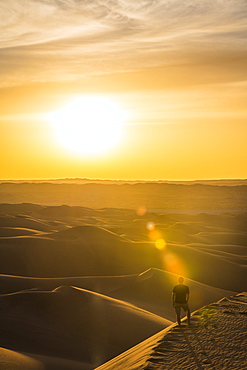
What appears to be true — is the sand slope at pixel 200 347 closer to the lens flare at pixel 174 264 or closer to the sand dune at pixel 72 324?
the sand dune at pixel 72 324

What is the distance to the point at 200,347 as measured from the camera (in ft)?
35.4

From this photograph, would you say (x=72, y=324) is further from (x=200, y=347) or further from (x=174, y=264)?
(x=174, y=264)

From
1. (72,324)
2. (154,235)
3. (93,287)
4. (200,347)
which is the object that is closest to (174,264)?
(93,287)

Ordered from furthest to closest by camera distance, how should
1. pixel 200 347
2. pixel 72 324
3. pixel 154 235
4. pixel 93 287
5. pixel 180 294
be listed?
pixel 154 235 < pixel 93 287 < pixel 72 324 < pixel 180 294 < pixel 200 347

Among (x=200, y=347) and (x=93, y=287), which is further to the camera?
(x=93, y=287)

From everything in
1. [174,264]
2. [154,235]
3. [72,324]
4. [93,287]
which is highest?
[154,235]

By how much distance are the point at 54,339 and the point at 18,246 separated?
21.5 meters

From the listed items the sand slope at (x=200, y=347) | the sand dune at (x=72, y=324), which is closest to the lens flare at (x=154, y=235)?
the sand dune at (x=72, y=324)

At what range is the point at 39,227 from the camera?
57031mm

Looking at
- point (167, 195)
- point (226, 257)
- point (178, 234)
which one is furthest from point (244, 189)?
point (226, 257)

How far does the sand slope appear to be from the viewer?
10.0m

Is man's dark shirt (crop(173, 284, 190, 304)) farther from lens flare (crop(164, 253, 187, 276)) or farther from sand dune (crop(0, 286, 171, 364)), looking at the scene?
lens flare (crop(164, 253, 187, 276))

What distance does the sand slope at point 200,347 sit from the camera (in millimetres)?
10047

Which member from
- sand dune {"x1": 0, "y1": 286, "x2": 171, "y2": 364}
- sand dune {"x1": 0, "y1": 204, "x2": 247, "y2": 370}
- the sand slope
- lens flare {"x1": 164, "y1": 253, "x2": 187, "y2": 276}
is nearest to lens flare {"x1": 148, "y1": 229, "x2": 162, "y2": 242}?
sand dune {"x1": 0, "y1": 204, "x2": 247, "y2": 370}
